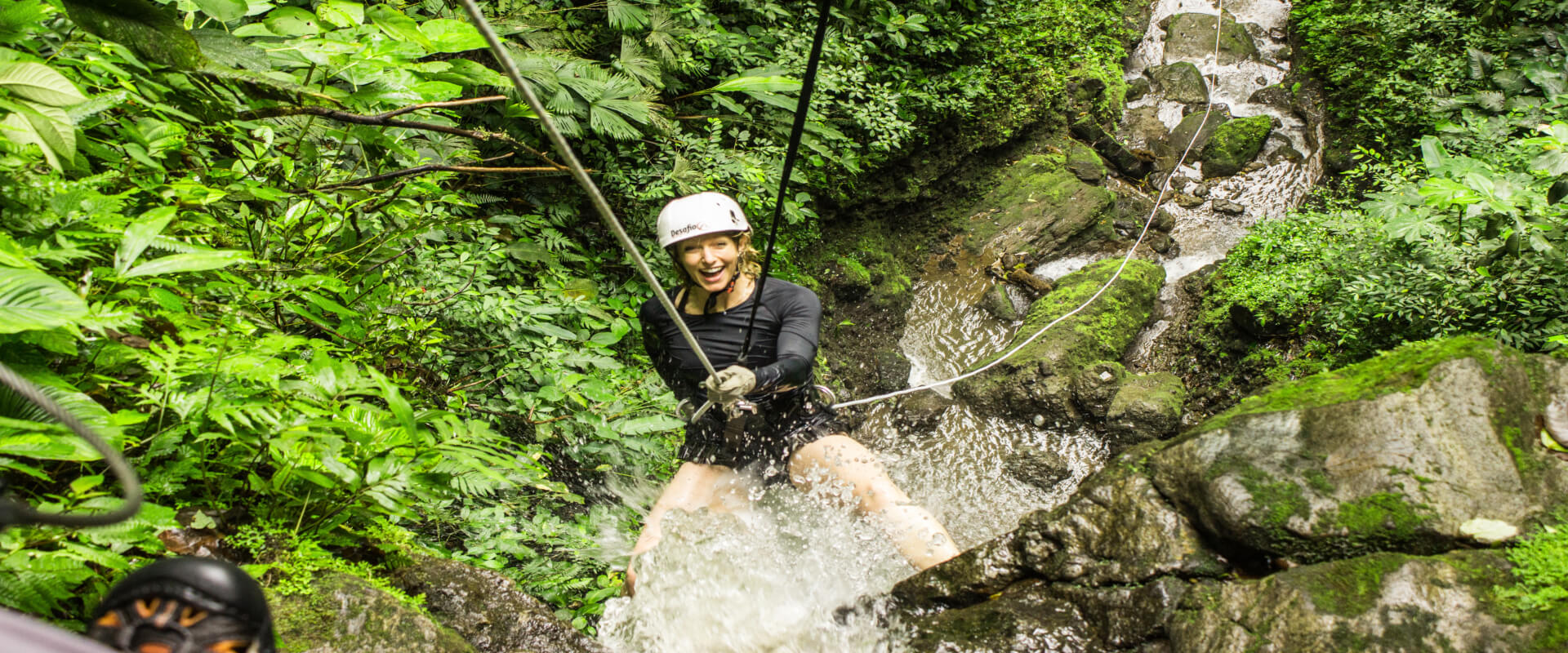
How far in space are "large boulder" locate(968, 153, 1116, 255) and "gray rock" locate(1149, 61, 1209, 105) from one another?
2.92 m

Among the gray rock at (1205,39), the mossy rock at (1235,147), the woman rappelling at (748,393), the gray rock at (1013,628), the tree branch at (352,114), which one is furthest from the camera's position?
the gray rock at (1205,39)

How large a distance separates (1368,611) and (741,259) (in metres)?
2.82

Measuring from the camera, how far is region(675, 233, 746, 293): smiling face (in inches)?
137

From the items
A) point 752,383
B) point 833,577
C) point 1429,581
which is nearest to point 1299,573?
point 1429,581

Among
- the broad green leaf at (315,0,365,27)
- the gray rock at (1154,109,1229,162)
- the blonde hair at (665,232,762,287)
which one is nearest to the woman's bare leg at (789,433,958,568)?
the blonde hair at (665,232,762,287)

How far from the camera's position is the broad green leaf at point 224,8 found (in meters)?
2.29

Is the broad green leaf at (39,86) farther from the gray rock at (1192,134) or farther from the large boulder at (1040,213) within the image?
the gray rock at (1192,134)

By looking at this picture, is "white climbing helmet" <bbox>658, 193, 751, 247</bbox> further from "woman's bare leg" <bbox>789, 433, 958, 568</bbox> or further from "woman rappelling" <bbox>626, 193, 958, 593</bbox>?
"woman's bare leg" <bbox>789, 433, 958, 568</bbox>

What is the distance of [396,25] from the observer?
8.85 ft

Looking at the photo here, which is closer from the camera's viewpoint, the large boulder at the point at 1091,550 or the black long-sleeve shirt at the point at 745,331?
the large boulder at the point at 1091,550

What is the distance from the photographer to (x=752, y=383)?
10.3 feet

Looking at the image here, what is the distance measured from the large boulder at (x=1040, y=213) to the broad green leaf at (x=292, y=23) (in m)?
6.78

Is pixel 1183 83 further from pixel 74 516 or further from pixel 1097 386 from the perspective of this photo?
pixel 74 516

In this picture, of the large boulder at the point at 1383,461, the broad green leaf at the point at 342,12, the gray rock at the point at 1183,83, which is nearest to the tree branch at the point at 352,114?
the broad green leaf at the point at 342,12
